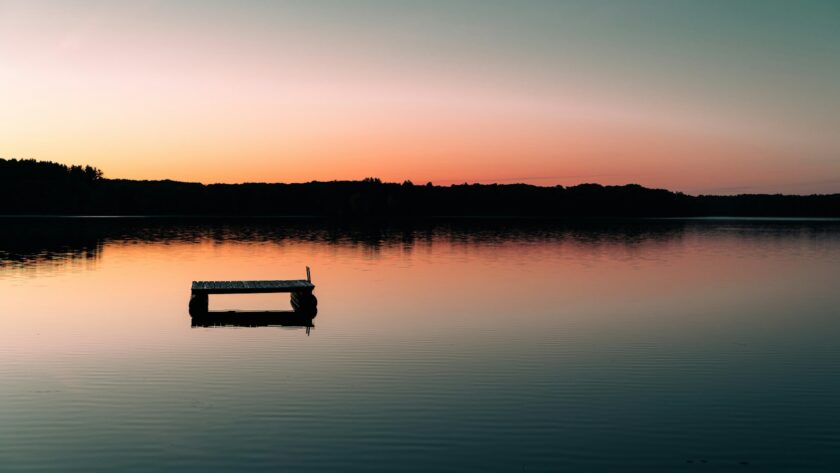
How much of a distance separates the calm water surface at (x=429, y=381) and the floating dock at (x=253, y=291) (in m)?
0.94

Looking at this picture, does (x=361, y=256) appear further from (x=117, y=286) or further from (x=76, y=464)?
(x=76, y=464)

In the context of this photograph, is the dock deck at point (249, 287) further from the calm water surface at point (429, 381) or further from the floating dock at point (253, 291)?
the calm water surface at point (429, 381)

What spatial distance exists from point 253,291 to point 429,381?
50.5 ft

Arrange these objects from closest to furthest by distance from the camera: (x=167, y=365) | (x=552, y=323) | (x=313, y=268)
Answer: (x=167, y=365), (x=552, y=323), (x=313, y=268)

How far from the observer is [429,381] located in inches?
739

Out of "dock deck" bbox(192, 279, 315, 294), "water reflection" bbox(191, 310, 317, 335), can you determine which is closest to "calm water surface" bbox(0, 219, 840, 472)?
"water reflection" bbox(191, 310, 317, 335)

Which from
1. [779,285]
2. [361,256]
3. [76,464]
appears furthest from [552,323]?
[361,256]

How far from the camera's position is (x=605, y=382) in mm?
18766

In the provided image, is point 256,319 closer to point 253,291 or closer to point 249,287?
point 253,291

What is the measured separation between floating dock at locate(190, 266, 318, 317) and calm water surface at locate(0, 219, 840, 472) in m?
0.94

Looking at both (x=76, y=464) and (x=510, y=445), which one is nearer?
(x=76, y=464)

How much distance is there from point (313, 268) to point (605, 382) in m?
38.4

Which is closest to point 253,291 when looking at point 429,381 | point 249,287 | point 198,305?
point 249,287

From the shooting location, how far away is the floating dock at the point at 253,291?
1206 inches
